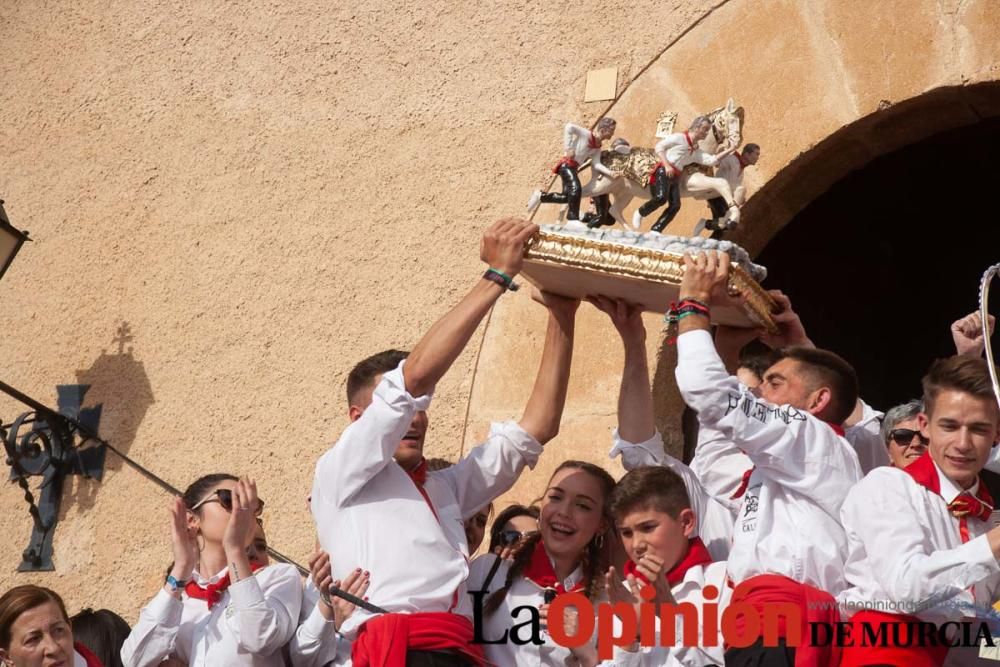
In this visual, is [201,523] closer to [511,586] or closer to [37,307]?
[511,586]

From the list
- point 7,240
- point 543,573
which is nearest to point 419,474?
point 543,573

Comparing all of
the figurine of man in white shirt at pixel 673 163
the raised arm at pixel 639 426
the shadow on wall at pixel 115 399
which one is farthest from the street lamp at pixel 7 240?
the figurine of man in white shirt at pixel 673 163

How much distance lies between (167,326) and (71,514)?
2.48 feet

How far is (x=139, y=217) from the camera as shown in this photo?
234 inches

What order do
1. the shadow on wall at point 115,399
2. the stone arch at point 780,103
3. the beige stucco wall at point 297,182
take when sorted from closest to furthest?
1. the stone arch at point 780,103
2. the beige stucco wall at point 297,182
3. the shadow on wall at point 115,399

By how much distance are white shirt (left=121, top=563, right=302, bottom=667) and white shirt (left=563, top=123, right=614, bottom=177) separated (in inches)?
55.4

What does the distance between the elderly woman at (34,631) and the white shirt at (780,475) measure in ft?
6.21

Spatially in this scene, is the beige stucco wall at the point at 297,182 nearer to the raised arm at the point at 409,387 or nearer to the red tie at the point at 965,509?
the raised arm at the point at 409,387

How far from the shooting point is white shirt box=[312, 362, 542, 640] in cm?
393

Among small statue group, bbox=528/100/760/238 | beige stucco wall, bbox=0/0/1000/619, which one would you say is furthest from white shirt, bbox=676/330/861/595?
beige stucco wall, bbox=0/0/1000/619

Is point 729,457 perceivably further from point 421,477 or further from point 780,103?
point 780,103

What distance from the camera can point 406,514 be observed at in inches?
157

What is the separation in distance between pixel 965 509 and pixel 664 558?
0.78m

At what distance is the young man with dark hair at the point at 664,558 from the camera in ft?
12.7
